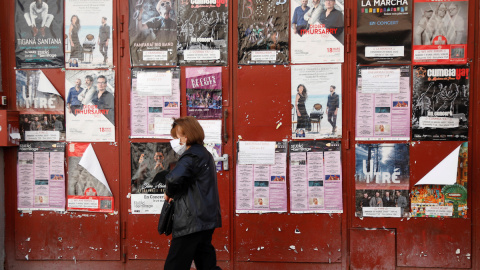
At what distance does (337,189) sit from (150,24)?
2854 millimetres

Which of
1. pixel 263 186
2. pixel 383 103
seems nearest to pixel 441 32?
pixel 383 103

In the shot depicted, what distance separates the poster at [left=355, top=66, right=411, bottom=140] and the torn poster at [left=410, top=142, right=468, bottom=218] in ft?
1.93

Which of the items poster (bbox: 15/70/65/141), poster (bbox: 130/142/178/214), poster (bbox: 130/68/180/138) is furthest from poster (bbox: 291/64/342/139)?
poster (bbox: 15/70/65/141)

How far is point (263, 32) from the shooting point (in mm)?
4488

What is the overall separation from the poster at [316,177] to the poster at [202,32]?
4.47 ft

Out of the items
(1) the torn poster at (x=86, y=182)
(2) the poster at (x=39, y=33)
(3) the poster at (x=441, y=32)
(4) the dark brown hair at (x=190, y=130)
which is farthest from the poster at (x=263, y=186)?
(2) the poster at (x=39, y=33)

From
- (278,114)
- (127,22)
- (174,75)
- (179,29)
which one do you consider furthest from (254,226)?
(127,22)

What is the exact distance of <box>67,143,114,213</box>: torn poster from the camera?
15.3 feet

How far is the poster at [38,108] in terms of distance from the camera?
4.68 m

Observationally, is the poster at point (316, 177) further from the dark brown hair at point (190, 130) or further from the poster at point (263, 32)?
the dark brown hair at point (190, 130)

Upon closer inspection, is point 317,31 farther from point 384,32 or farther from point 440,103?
point 440,103

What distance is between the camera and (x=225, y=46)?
4.52 meters

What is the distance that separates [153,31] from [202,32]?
572mm

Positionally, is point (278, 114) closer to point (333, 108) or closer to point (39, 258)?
point (333, 108)
